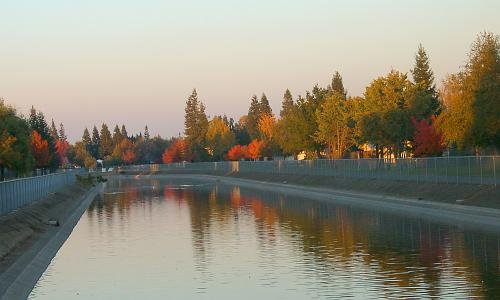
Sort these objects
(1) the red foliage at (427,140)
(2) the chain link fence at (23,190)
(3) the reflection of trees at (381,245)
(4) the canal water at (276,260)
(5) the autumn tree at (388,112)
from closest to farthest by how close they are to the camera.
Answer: (4) the canal water at (276,260) < (3) the reflection of trees at (381,245) < (2) the chain link fence at (23,190) < (1) the red foliage at (427,140) < (5) the autumn tree at (388,112)

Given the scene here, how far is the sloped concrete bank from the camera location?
19859 millimetres

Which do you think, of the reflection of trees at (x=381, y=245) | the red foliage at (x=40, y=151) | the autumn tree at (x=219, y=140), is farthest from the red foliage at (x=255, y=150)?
the reflection of trees at (x=381, y=245)

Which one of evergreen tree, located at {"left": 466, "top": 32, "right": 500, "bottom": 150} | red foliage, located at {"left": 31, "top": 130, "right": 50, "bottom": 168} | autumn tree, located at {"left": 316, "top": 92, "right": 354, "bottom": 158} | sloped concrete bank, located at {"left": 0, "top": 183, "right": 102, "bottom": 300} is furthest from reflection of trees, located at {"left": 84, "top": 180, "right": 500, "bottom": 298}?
red foliage, located at {"left": 31, "top": 130, "right": 50, "bottom": 168}

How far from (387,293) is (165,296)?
4.39 metres

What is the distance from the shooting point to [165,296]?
56.7 ft

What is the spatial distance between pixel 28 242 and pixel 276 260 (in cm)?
1102

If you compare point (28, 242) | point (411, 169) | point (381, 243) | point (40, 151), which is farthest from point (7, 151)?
point (40, 151)

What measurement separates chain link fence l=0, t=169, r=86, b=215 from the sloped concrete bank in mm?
482

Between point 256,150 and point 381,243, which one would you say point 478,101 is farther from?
point 256,150

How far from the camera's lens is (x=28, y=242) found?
3006 cm

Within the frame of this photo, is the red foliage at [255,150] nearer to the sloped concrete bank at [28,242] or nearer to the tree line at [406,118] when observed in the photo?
the tree line at [406,118]

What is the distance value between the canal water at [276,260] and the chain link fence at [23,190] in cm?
350

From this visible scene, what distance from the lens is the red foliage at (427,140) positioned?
276 ft

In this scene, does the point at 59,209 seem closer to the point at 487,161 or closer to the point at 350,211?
the point at 350,211
